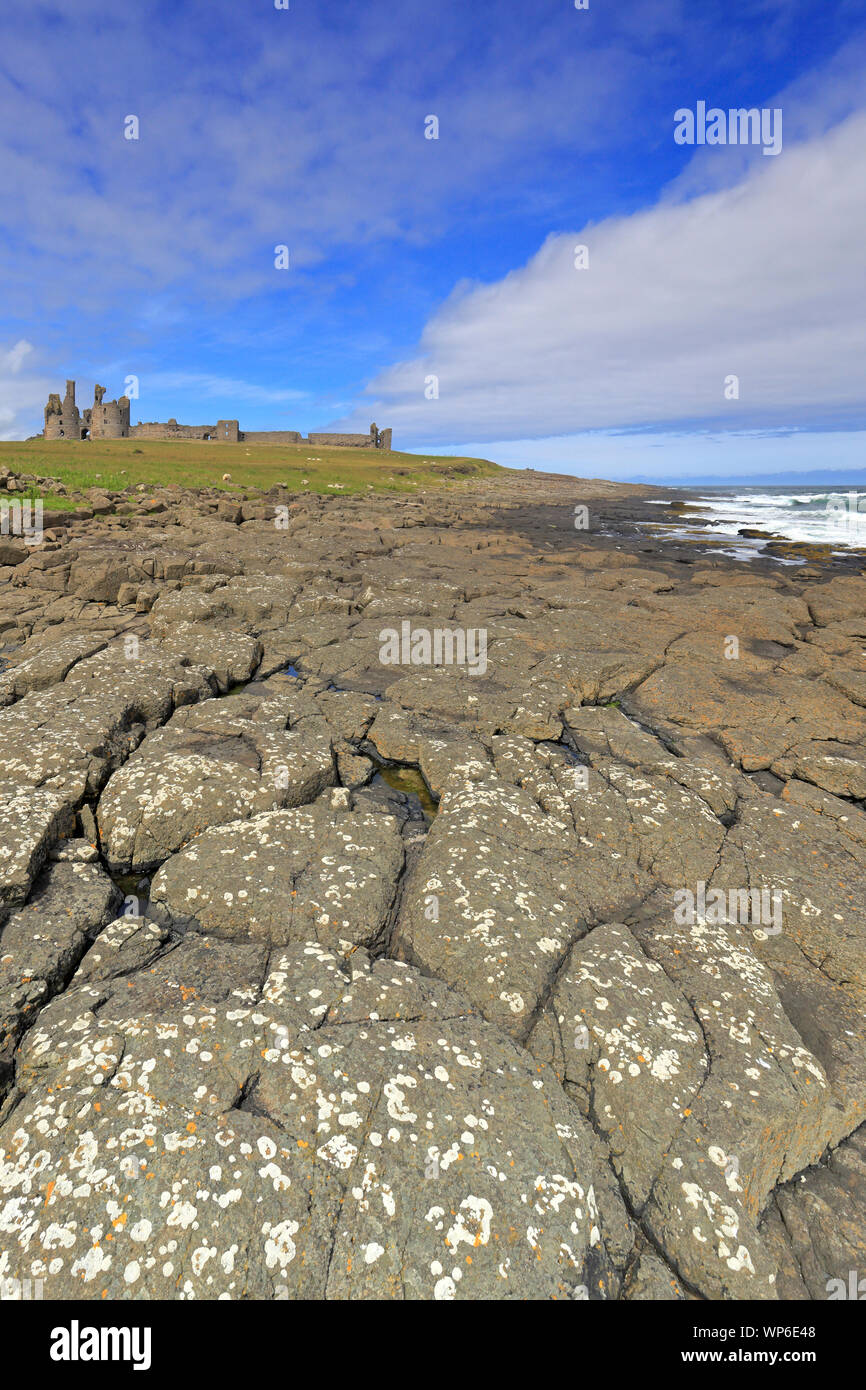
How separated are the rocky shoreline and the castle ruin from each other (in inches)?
5387

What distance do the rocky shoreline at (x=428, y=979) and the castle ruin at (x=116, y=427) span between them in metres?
137

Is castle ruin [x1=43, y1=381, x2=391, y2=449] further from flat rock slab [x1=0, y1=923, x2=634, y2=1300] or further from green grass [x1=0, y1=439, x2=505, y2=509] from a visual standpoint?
flat rock slab [x1=0, y1=923, x2=634, y2=1300]

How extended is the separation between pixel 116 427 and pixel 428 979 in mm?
150633

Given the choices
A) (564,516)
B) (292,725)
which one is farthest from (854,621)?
(564,516)

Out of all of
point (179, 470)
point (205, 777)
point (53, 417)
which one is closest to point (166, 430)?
point (53, 417)

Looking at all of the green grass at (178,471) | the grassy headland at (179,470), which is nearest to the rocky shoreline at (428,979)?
the green grass at (178,471)

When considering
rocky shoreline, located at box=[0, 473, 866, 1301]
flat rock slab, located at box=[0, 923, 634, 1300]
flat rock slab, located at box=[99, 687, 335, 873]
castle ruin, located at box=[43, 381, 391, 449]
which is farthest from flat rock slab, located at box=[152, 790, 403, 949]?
castle ruin, located at box=[43, 381, 391, 449]

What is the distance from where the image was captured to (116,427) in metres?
127

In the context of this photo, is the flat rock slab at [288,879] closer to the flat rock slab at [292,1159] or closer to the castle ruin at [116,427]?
the flat rock slab at [292,1159]

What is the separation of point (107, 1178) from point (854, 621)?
23872 millimetres

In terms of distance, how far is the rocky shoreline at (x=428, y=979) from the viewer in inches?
171

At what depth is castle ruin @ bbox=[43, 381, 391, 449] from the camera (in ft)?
401

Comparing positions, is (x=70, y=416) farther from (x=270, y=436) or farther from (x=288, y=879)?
(x=288, y=879)
